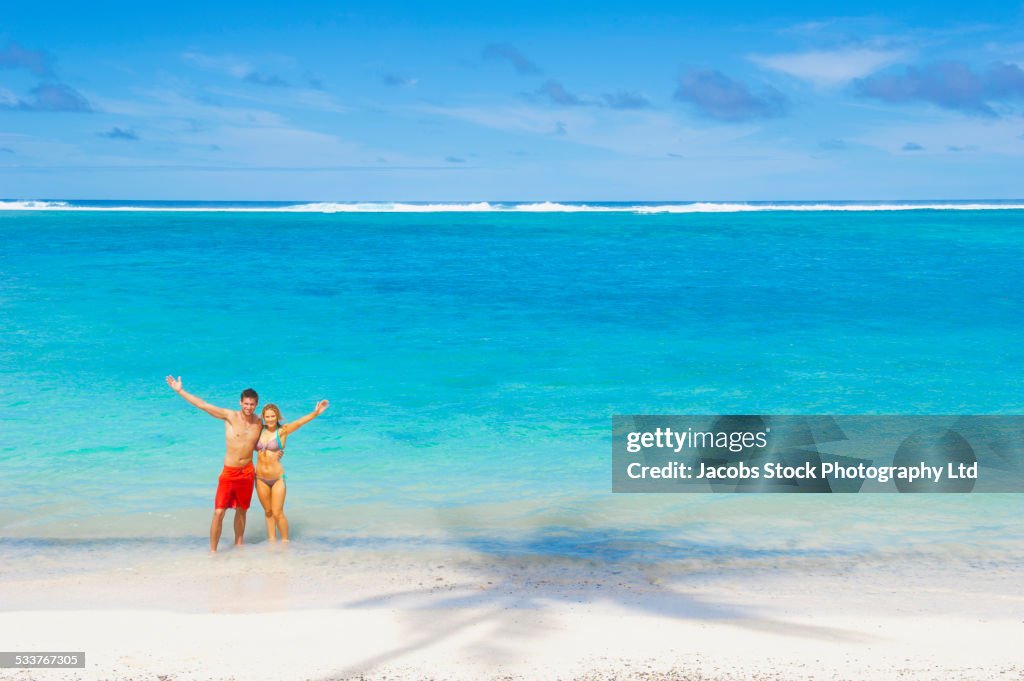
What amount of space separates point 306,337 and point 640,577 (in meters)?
12.9

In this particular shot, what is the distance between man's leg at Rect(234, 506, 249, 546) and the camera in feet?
24.0

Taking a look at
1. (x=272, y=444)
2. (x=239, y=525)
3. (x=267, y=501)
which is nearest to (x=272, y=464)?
(x=272, y=444)

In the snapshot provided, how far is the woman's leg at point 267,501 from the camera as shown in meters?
7.29

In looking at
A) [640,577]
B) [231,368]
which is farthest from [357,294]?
[640,577]

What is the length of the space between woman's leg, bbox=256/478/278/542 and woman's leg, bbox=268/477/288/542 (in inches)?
1.0

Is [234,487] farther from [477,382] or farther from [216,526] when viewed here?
[477,382]

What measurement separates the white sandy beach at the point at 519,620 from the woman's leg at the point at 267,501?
0.24 meters

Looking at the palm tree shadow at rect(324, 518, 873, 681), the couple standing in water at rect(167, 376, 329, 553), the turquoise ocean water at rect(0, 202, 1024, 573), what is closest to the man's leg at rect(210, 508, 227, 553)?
the couple standing in water at rect(167, 376, 329, 553)

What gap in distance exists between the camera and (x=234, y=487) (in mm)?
7148

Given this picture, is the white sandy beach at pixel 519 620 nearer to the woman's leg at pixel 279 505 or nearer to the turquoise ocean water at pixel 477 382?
the woman's leg at pixel 279 505

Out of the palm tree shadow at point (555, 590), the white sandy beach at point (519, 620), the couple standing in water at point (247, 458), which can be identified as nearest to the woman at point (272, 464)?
the couple standing in water at point (247, 458)

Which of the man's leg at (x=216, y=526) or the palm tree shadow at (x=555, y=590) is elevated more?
the man's leg at (x=216, y=526)

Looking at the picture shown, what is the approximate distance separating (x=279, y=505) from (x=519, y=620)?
8.29 ft

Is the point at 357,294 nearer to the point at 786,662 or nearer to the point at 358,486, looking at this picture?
the point at 358,486
